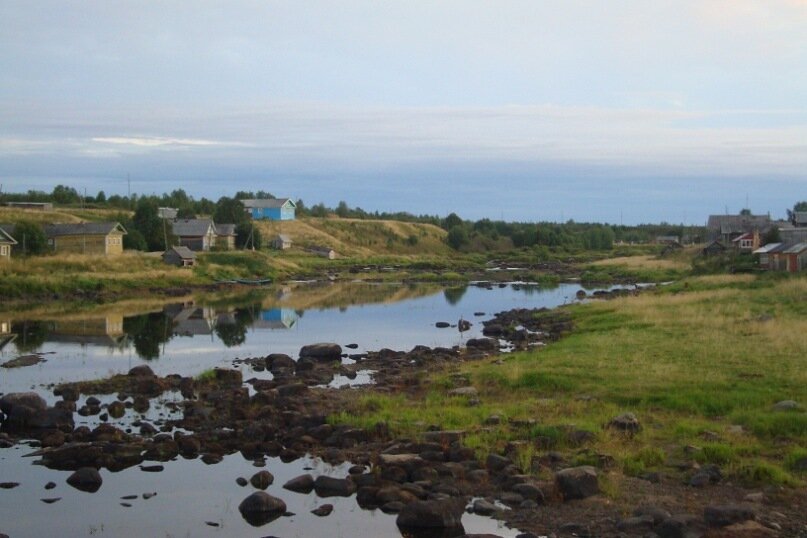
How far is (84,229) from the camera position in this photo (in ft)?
225

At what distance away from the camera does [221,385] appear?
25500 mm

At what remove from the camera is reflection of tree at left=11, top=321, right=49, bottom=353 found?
34.8 meters

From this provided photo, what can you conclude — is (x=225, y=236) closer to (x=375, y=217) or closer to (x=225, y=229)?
(x=225, y=229)

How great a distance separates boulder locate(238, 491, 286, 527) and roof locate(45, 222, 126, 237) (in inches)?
2269

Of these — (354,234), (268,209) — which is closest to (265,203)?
(268,209)

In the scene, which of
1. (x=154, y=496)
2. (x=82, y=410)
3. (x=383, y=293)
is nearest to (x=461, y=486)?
(x=154, y=496)

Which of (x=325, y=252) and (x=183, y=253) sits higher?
(x=183, y=253)

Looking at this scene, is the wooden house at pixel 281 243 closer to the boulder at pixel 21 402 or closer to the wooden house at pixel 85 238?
the wooden house at pixel 85 238

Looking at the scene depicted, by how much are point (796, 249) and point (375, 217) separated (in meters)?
112

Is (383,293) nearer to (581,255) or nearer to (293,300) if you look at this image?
(293,300)

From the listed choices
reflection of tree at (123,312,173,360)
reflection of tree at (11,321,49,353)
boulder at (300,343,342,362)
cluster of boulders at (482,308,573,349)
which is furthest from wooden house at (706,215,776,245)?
reflection of tree at (11,321,49,353)

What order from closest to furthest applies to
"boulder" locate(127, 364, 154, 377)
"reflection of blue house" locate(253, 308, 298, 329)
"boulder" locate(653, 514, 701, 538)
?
"boulder" locate(653, 514, 701, 538), "boulder" locate(127, 364, 154, 377), "reflection of blue house" locate(253, 308, 298, 329)

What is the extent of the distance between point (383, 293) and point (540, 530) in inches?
2008

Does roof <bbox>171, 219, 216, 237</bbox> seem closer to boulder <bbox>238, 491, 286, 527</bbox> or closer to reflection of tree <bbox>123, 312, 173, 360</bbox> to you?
reflection of tree <bbox>123, 312, 173, 360</bbox>
